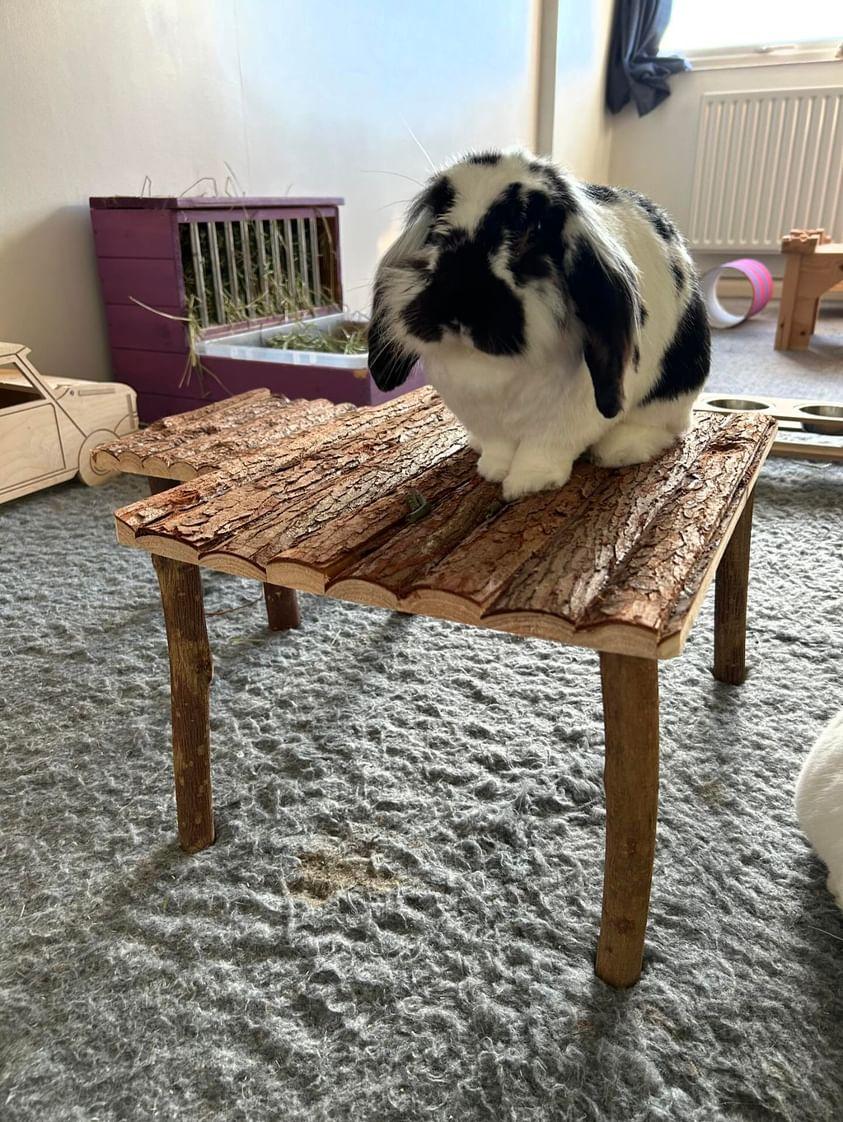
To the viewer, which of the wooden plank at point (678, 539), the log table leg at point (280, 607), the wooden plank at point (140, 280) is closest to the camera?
the wooden plank at point (678, 539)

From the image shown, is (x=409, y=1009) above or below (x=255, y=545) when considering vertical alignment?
below

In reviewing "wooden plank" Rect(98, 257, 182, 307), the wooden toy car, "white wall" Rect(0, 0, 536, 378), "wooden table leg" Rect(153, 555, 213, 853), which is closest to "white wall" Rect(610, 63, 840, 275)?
"white wall" Rect(0, 0, 536, 378)

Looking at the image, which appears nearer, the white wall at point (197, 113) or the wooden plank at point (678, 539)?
the wooden plank at point (678, 539)

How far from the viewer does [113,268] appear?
2053 millimetres

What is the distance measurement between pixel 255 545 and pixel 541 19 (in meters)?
4.01

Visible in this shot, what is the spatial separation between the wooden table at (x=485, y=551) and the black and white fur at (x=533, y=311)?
8cm

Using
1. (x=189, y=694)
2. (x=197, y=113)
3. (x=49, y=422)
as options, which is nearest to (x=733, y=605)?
(x=189, y=694)

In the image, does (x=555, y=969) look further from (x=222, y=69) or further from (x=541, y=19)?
(x=541, y=19)

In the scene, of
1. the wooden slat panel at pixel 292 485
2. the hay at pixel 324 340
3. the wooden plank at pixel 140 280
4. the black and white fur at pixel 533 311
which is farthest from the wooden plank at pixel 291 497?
the hay at pixel 324 340

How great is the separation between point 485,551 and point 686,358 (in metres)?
0.39

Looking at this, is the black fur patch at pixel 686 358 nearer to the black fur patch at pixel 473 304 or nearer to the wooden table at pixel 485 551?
the wooden table at pixel 485 551

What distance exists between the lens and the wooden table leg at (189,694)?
0.82 m

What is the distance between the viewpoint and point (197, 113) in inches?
89.4

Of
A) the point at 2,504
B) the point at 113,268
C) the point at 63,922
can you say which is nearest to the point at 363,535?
the point at 63,922
